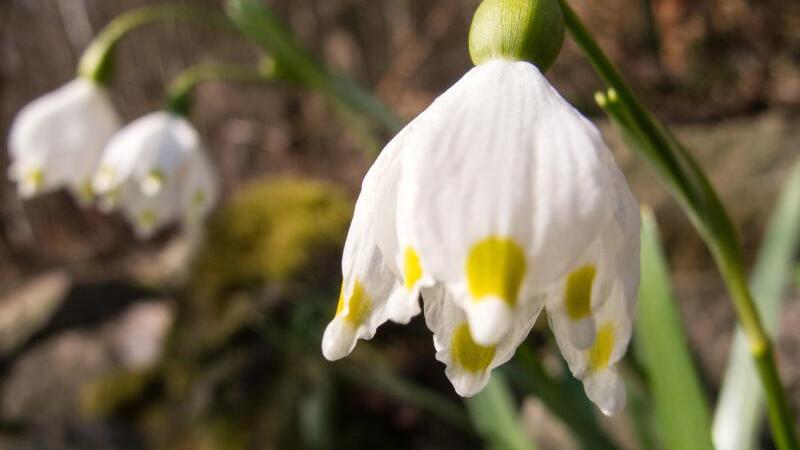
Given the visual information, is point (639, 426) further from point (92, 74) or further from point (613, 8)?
point (613, 8)

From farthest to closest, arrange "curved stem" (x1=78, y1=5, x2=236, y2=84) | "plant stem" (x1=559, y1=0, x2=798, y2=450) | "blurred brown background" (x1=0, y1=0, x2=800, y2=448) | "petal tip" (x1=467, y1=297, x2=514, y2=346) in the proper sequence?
"blurred brown background" (x1=0, y1=0, x2=800, y2=448), "curved stem" (x1=78, y1=5, x2=236, y2=84), "plant stem" (x1=559, y1=0, x2=798, y2=450), "petal tip" (x1=467, y1=297, x2=514, y2=346)

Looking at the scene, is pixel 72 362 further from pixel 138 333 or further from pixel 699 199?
pixel 699 199

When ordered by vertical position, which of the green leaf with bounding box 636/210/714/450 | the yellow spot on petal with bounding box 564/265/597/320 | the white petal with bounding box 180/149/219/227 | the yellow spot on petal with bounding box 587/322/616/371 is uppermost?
the yellow spot on petal with bounding box 564/265/597/320

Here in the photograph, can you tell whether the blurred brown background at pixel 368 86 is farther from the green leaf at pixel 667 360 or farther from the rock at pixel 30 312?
the green leaf at pixel 667 360

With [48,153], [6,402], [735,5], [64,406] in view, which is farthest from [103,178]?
[735,5]

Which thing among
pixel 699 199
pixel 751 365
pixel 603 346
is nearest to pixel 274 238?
pixel 751 365

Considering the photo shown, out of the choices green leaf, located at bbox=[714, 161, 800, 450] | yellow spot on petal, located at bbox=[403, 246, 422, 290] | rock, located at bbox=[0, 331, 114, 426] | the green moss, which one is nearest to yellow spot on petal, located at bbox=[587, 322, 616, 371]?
yellow spot on petal, located at bbox=[403, 246, 422, 290]

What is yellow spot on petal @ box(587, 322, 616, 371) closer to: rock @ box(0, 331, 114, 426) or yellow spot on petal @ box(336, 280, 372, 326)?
yellow spot on petal @ box(336, 280, 372, 326)
